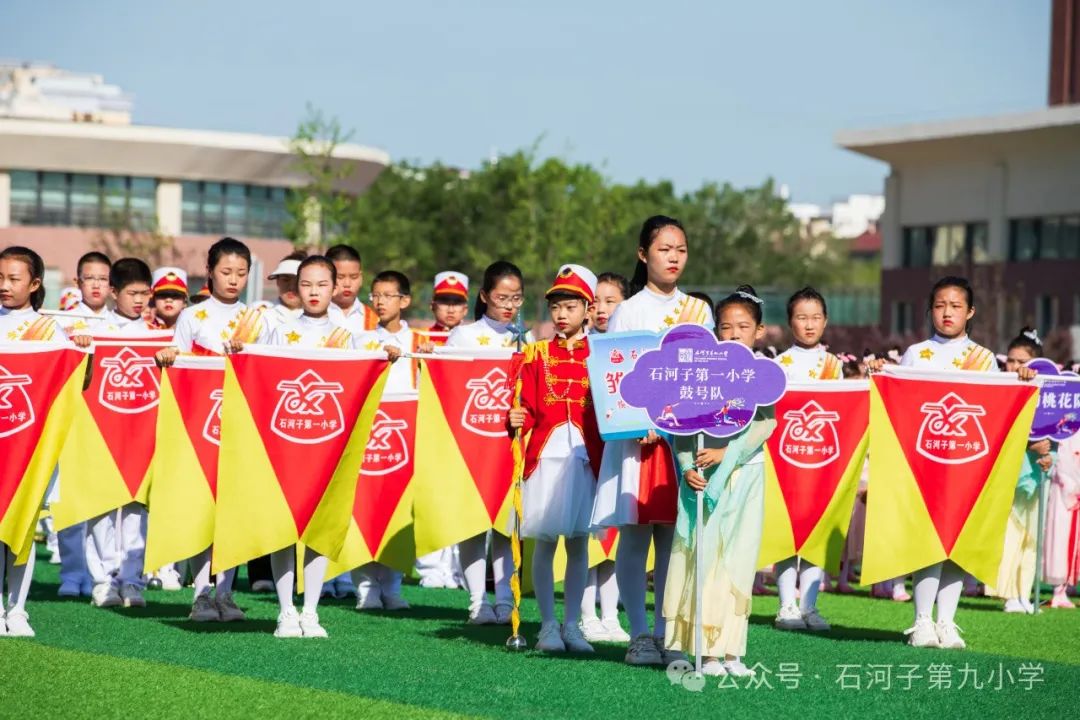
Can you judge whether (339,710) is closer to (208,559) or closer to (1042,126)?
(208,559)

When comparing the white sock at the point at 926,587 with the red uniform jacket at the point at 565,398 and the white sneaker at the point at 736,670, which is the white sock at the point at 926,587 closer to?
the white sneaker at the point at 736,670

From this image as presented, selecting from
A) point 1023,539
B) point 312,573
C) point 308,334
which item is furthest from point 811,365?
point 312,573

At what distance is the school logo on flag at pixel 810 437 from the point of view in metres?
11.5

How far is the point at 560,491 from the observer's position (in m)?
9.49

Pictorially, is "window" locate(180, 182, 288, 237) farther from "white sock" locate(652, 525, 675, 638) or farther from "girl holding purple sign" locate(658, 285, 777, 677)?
"girl holding purple sign" locate(658, 285, 777, 677)

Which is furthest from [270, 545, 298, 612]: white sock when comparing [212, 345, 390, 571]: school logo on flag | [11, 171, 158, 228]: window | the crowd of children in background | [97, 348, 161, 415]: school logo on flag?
[11, 171, 158, 228]: window

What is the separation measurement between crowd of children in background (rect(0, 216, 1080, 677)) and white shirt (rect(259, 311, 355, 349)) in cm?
1

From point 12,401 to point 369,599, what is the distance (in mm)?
3154

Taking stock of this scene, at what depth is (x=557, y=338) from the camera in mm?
9664

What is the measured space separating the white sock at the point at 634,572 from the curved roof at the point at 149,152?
51.8 metres

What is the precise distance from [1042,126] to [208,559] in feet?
153

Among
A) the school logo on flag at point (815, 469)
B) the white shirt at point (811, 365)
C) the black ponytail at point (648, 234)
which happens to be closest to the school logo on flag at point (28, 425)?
the black ponytail at point (648, 234)

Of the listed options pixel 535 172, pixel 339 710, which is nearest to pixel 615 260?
pixel 535 172

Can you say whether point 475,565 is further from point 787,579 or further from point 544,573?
point 787,579
